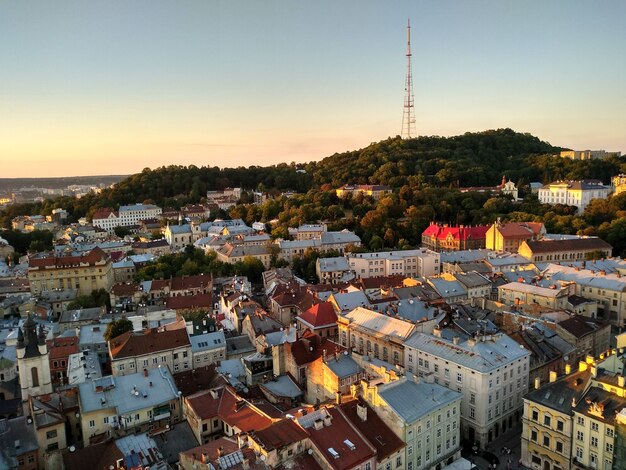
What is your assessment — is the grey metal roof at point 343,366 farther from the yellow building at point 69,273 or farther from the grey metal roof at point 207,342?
the yellow building at point 69,273

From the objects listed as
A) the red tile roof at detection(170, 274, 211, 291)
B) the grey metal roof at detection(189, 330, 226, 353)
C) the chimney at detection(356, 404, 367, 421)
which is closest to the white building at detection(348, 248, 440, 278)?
the red tile roof at detection(170, 274, 211, 291)

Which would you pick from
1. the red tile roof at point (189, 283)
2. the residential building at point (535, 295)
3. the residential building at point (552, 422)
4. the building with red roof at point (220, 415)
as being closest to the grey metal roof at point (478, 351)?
the residential building at point (552, 422)

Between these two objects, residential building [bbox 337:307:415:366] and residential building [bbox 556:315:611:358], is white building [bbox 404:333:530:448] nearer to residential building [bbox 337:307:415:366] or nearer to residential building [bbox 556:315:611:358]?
residential building [bbox 337:307:415:366]

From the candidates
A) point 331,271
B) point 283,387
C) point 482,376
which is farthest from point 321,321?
point 331,271

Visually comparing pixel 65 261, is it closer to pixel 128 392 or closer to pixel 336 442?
pixel 128 392

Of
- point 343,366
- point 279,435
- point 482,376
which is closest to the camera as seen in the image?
point 279,435
